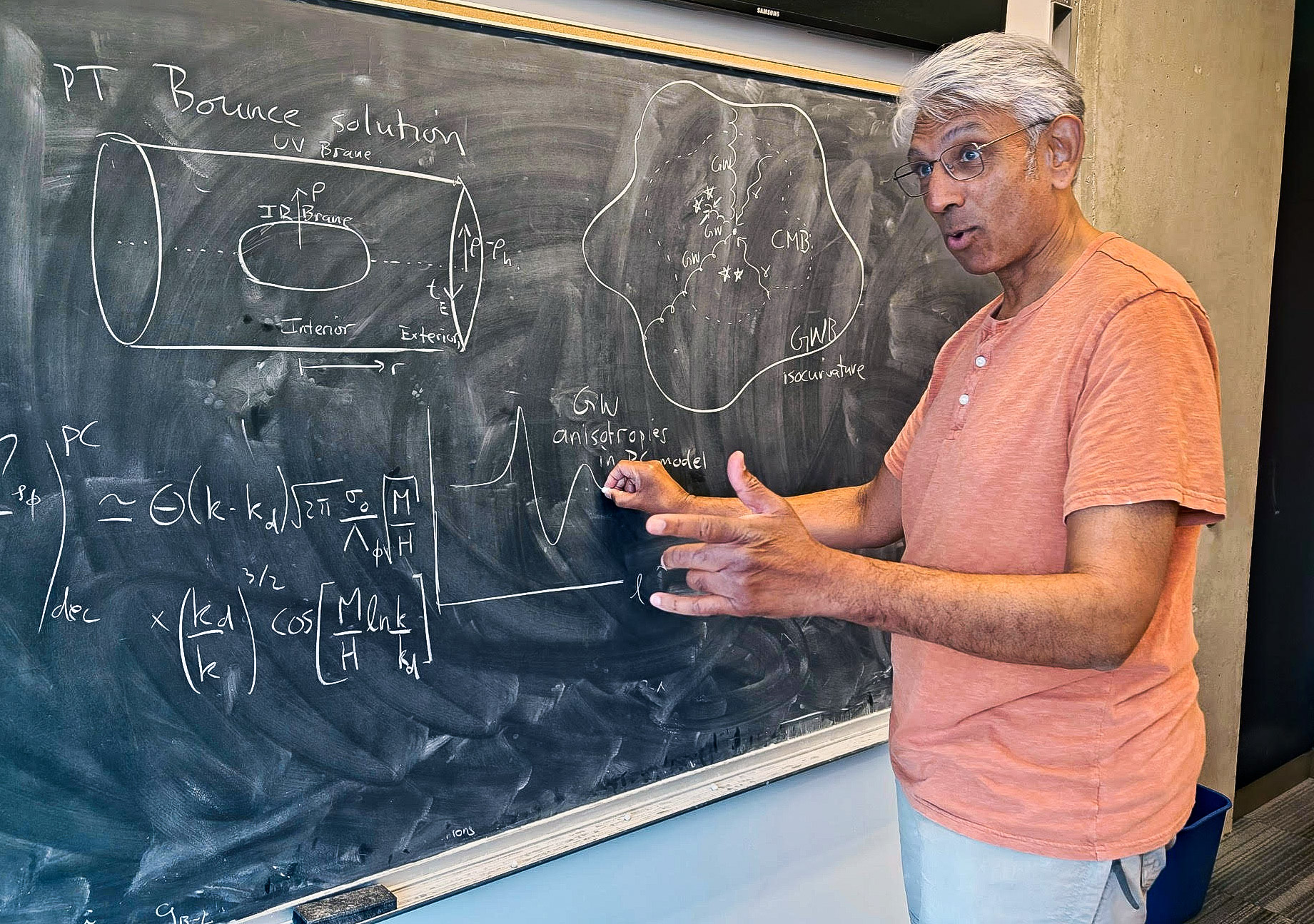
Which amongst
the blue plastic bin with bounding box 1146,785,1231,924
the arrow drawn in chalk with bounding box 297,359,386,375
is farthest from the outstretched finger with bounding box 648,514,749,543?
the blue plastic bin with bounding box 1146,785,1231,924

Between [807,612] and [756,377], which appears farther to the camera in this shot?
[756,377]

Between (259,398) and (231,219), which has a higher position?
(231,219)

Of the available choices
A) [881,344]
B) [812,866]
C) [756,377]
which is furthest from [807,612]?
[812,866]

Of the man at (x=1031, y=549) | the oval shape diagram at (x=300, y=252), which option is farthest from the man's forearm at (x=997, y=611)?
the oval shape diagram at (x=300, y=252)

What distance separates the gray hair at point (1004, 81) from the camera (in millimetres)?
1256

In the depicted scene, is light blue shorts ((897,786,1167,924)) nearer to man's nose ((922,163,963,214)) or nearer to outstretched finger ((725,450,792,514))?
outstretched finger ((725,450,792,514))

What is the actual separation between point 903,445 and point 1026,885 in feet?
2.36

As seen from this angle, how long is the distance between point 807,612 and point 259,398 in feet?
2.60

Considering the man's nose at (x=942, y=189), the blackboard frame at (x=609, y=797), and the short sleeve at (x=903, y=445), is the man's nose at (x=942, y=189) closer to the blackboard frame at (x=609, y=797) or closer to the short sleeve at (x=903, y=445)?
the short sleeve at (x=903, y=445)

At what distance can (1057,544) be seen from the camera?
1212 millimetres

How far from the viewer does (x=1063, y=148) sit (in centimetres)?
129

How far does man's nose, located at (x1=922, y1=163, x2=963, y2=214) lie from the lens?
1331mm

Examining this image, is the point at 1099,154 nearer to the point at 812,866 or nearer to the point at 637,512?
the point at 637,512

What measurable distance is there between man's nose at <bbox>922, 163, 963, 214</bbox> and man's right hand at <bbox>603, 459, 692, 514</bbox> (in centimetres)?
62
